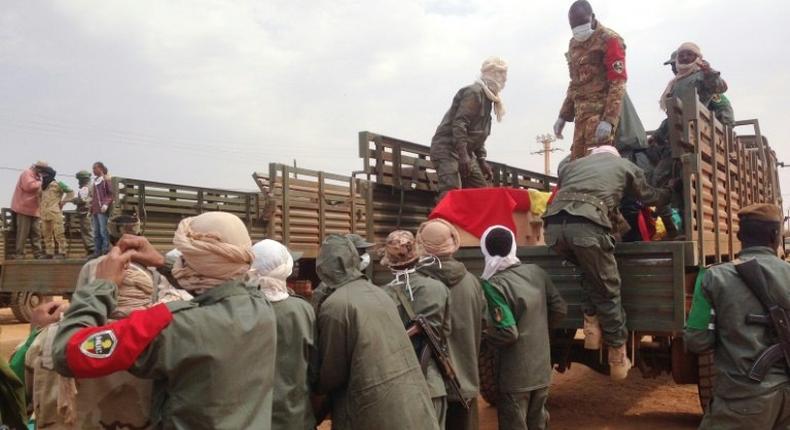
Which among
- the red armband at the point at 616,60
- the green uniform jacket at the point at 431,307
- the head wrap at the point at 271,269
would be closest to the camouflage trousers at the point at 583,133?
the red armband at the point at 616,60

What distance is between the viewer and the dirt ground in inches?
219

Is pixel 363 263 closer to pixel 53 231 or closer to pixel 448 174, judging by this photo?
pixel 448 174

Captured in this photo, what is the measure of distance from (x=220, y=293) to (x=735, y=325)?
236cm

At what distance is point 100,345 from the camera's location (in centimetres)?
187

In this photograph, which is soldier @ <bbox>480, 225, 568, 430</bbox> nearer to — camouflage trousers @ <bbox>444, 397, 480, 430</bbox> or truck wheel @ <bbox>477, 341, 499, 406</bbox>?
camouflage trousers @ <bbox>444, 397, 480, 430</bbox>

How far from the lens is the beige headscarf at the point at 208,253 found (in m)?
2.08

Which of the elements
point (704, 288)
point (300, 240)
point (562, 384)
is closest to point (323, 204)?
point (300, 240)

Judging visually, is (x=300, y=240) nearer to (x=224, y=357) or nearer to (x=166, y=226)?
(x=166, y=226)

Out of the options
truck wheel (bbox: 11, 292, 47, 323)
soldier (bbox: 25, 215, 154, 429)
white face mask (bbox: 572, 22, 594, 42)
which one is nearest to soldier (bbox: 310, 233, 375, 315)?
soldier (bbox: 25, 215, 154, 429)

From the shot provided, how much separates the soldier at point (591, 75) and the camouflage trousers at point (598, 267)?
1.49 metres

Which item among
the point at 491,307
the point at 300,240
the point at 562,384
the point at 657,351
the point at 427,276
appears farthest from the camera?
the point at 300,240

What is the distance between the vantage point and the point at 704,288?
3.25m

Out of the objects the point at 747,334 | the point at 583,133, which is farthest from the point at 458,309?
the point at 583,133

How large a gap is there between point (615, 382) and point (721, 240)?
8.82ft
